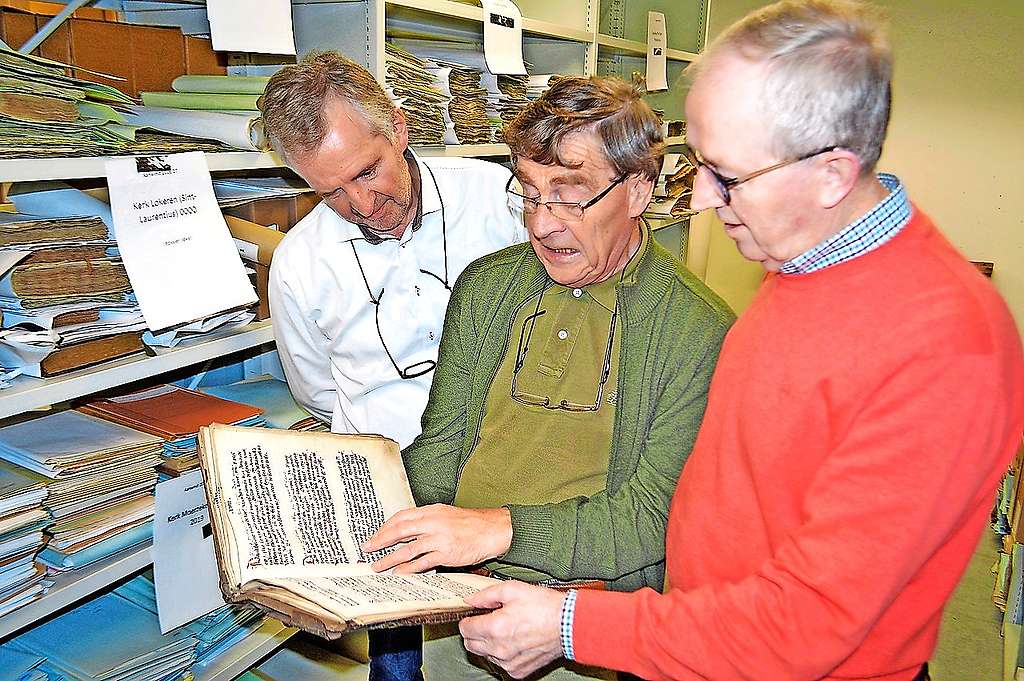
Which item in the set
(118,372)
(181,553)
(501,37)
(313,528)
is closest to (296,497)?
(313,528)

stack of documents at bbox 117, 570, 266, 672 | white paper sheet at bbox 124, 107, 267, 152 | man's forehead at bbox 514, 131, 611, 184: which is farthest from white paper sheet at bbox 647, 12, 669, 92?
stack of documents at bbox 117, 570, 266, 672

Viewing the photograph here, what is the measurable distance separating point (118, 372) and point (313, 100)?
0.55 m

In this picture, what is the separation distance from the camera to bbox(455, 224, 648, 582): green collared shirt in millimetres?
1146

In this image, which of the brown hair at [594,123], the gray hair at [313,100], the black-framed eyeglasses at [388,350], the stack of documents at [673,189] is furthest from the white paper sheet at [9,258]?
→ the stack of documents at [673,189]

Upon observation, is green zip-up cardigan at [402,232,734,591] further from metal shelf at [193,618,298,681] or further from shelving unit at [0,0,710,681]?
metal shelf at [193,618,298,681]

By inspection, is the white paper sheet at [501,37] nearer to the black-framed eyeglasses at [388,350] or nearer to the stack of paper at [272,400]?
the black-framed eyeglasses at [388,350]

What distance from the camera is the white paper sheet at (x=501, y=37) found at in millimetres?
1983

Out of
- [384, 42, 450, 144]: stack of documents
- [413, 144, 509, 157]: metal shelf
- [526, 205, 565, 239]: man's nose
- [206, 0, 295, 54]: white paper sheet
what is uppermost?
[206, 0, 295, 54]: white paper sheet

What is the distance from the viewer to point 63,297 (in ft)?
4.26

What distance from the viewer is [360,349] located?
5.27ft

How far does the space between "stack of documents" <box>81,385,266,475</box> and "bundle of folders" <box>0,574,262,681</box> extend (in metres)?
0.35

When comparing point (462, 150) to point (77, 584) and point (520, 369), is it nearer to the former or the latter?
point (520, 369)

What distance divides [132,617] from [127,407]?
42 centimetres

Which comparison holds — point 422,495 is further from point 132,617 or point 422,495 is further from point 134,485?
point 132,617
